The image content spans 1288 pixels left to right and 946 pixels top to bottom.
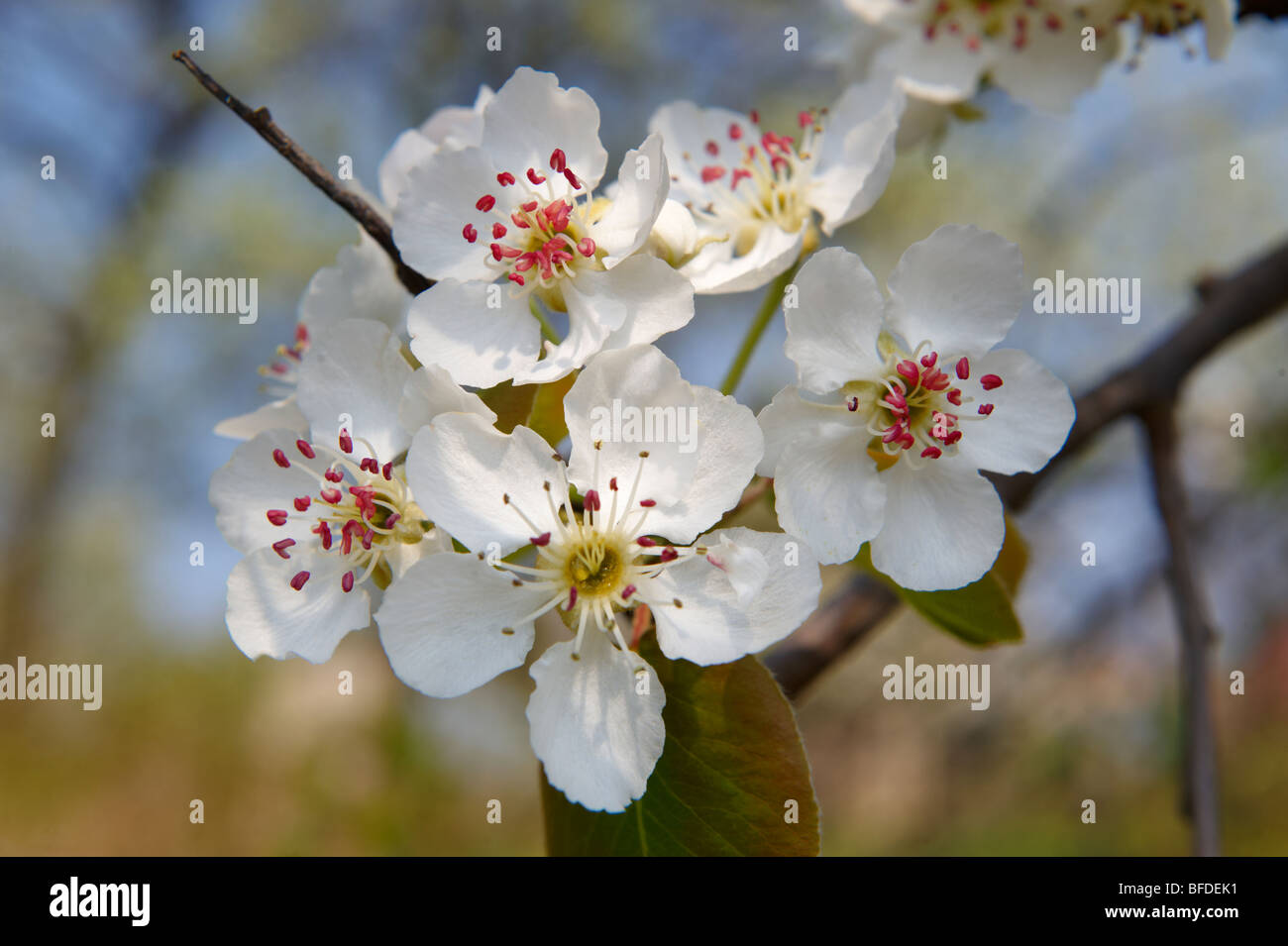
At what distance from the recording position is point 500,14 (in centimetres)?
571

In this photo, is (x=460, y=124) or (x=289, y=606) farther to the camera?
(x=460, y=124)

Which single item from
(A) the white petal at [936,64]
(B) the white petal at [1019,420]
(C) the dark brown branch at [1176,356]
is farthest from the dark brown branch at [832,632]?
(A) the white petal at [936,64]

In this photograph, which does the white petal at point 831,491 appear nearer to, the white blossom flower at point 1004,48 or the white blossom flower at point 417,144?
the white blossom flower at point 417,144

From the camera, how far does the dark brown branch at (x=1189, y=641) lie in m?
1.37

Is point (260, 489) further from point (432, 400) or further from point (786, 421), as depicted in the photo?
point (786, 421)

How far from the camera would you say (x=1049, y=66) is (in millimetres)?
1358

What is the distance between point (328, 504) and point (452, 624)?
0.17 meters

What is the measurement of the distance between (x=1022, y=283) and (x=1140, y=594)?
2.57m

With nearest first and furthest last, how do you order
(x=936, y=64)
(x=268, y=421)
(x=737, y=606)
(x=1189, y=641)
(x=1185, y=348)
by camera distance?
1. (x=737, y=606)
2. (x=268, y=421)
3. (x=936, y=64)
4. (x=1189, y=641)
5. (x=1185, y=348)

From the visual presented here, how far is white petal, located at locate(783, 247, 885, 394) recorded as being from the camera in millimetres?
815

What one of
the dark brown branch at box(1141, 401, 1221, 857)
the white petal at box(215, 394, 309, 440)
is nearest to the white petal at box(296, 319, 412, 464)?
the white petal at box(215, 394, 309, 440)

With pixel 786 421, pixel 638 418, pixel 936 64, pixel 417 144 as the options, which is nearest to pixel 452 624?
pixel 638 418
